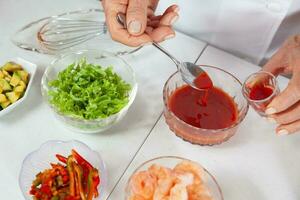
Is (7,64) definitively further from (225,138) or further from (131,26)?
(225,138)

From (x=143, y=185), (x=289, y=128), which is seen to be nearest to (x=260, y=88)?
(x=289, y=128)

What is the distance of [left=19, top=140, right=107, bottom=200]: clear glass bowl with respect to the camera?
0.86m

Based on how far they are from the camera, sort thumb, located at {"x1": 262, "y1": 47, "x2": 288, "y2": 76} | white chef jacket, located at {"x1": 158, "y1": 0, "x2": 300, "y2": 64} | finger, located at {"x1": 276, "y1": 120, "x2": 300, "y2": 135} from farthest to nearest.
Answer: white chef jacket, located at {"x1": 158, "y1": 0, "x2": 300, "y2": 64} < thumb, located at {"x1": 262, "y1": 47, "x2": 288, "y2": 76} < finger, located at {"x1": 276, "y1": 120, "x2": 300, "y2": 135}

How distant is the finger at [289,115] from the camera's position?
2.89 ft

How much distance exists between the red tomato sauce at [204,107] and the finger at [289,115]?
100 millimetres

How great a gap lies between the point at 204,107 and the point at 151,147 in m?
0.16

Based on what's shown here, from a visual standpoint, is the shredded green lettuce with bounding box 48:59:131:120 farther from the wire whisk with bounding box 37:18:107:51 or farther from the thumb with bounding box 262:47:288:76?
the thumb with bounding box 262:47:288:76

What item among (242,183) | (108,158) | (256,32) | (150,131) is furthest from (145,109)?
(256,32)

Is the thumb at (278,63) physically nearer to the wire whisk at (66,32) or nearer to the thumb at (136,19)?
the thumb at (136,19)

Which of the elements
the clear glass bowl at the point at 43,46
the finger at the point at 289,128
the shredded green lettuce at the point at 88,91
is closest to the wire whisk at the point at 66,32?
the clear glass bowl at the point at 43,46

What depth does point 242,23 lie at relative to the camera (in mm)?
1187

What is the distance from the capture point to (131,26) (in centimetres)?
91

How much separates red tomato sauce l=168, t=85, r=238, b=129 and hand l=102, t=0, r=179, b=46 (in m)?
0.15

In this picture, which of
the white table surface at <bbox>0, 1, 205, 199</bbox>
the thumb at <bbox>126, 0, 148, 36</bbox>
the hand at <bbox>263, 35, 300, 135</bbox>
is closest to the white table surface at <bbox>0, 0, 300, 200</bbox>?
the white table surface at <bbox>0, 1, 205, 199</bbox>
